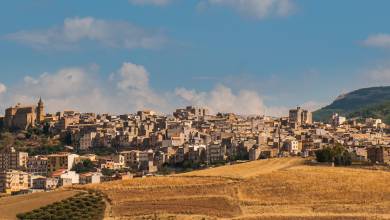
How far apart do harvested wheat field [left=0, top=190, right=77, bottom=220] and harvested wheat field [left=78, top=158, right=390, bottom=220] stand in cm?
339

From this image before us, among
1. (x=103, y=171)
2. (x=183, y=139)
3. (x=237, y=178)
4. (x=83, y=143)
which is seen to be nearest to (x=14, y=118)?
(x=83, y=143)

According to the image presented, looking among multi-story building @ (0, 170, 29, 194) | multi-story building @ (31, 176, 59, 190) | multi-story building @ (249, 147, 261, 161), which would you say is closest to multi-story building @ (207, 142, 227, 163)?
multi-story building @ (249, 147, 261, 161)

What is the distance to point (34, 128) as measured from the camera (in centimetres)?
16550

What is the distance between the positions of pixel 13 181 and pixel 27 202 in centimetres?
4919

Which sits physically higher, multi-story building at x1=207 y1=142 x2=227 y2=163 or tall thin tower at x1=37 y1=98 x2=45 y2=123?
tall thin tower at x1=37 y1=98 x2=45 y2=123

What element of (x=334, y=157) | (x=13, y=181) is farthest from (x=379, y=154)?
(x=13, y=181)

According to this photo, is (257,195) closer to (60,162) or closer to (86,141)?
(60,162)

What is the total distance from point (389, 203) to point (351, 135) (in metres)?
88.1

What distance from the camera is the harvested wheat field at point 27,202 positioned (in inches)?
2680

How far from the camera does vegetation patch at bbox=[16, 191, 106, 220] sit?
6644cm

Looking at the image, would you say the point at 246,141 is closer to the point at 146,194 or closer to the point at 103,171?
the point at 103,171

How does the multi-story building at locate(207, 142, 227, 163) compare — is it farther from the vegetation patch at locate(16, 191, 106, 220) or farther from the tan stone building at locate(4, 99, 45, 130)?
the vegetation patch at locate(16, 191, 106, 220)

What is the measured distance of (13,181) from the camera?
120 metres

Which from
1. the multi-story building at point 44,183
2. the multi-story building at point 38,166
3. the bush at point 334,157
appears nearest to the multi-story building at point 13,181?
the multi-story building at point 44,183
